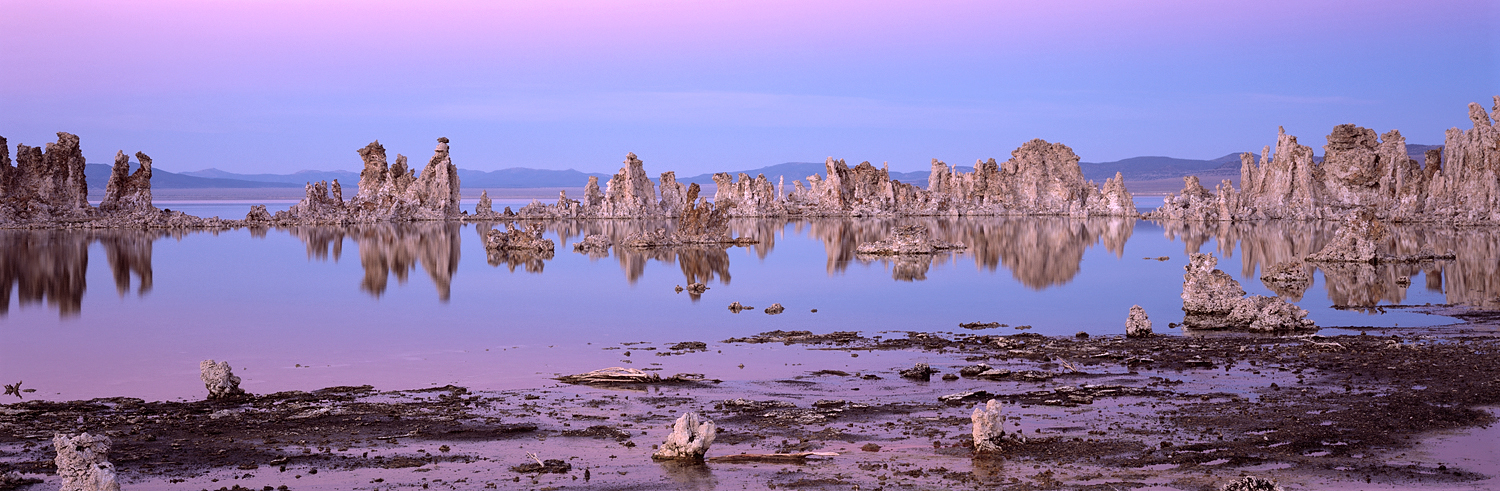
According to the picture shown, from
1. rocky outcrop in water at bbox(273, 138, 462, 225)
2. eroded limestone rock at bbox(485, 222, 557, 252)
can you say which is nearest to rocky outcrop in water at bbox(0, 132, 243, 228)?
rocky outcrop in water at bbox(273, 138, 462, 225)

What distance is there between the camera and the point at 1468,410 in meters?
12.1

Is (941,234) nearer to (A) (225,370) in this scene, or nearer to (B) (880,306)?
(B) (880,306)

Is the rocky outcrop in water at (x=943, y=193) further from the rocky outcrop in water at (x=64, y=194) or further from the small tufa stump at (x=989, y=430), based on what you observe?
the small tufa stump at (x=989, y=430)

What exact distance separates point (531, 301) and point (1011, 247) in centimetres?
2508

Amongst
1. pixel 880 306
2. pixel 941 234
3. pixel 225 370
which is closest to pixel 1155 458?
pixel 225 370

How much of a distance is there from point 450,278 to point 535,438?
22.8 meters

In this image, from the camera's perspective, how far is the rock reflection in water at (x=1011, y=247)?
114ft

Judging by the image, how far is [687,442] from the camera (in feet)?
33.6

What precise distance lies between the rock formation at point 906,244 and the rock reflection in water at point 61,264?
22317 millimetres

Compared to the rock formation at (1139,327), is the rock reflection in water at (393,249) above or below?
below

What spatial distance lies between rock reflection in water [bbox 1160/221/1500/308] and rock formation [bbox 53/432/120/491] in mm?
21545

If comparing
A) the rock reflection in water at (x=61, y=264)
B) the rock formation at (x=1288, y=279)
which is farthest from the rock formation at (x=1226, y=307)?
the rock reflection in water at (x=61, y=264)

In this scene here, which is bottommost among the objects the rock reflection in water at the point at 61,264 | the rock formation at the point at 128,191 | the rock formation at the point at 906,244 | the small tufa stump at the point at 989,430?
the rock reflection in water at the point at 61,264

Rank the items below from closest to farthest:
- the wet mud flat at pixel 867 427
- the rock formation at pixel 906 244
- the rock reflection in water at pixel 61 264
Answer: the wet mud flat at pixel 867 427 → the rock reflection in water at pixel 61 264 → the rock formation at pixel 906 244
